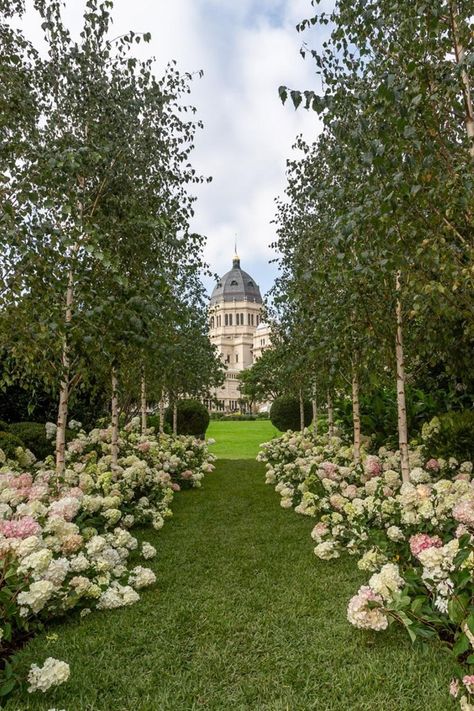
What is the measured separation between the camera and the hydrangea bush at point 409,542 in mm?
2938

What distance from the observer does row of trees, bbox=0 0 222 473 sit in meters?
4.48

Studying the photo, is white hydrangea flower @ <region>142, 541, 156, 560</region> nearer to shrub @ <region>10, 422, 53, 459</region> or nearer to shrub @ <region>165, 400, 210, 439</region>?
shrub @ <region>10, 422, 53, 459</region>

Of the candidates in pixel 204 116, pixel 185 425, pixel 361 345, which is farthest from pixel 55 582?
pixel 185 425

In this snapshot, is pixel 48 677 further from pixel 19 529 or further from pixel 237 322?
pixel 237 322

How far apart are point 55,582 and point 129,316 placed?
2338 mm

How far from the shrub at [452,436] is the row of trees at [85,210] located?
383cm

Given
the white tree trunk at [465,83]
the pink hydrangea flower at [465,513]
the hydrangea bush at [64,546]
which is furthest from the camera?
the pink hydrangea flower at [465,513]

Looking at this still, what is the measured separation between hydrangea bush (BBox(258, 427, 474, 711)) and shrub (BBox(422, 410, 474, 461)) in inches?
6.8

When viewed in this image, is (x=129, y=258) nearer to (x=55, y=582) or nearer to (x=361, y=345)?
(x=361, y=345)

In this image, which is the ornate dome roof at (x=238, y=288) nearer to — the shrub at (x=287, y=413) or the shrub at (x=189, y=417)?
the shrub at (x=287, y=413)

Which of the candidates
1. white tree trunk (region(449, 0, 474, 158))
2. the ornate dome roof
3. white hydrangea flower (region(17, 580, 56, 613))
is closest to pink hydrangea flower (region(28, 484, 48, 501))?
white hydrangea flower (region(17, 580, 56, 613))

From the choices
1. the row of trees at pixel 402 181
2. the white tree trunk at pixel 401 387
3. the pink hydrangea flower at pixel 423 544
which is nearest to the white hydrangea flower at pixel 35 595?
the pink hydrangea flower at pixel 423 544

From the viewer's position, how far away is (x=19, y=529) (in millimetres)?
3670

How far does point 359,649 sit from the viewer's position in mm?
3164
